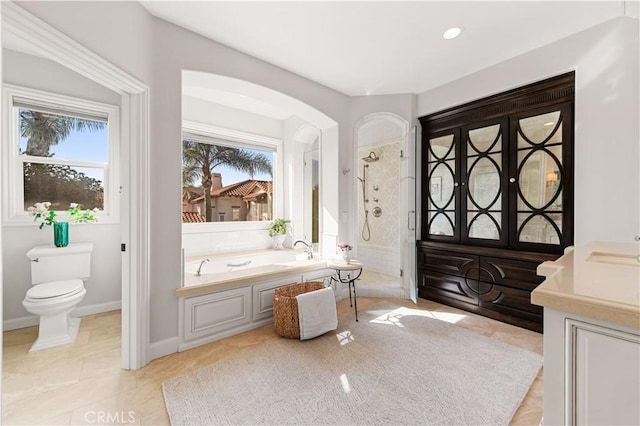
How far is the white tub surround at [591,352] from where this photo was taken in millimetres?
704

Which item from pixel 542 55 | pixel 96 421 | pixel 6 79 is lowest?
pixel 96 421

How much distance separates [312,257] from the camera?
3.57 m

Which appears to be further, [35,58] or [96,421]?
[35,58]

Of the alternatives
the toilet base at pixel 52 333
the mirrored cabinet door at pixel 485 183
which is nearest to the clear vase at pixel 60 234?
the toilet base at pixel 52 333

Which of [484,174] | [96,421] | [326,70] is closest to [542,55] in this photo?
[484,174]

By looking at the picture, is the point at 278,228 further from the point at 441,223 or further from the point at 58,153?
the point at 58,153

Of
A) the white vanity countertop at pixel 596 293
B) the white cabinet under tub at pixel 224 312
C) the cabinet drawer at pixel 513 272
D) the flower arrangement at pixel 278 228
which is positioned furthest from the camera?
the flower arrangement at pixel 278 228

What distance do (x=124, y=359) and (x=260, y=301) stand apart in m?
1.12

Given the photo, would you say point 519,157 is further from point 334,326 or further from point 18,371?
point 18,371

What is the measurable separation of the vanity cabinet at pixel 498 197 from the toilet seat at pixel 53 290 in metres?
3.58

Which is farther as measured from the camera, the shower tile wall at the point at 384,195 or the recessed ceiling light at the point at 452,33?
the shower tile wall at the point at 384,195

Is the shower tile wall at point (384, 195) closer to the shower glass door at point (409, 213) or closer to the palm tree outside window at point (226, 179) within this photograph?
the shower glass door at point (409, 213)

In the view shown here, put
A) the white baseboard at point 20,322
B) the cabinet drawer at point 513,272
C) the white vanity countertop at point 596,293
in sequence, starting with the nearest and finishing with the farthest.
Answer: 1. the white vanity countertop at point 596,293
2. the white baseboard at point 20,322
3. the cabinet drawer at point 513,272

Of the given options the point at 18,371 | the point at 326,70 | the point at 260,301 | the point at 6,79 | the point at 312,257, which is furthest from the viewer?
the point at 312,257
